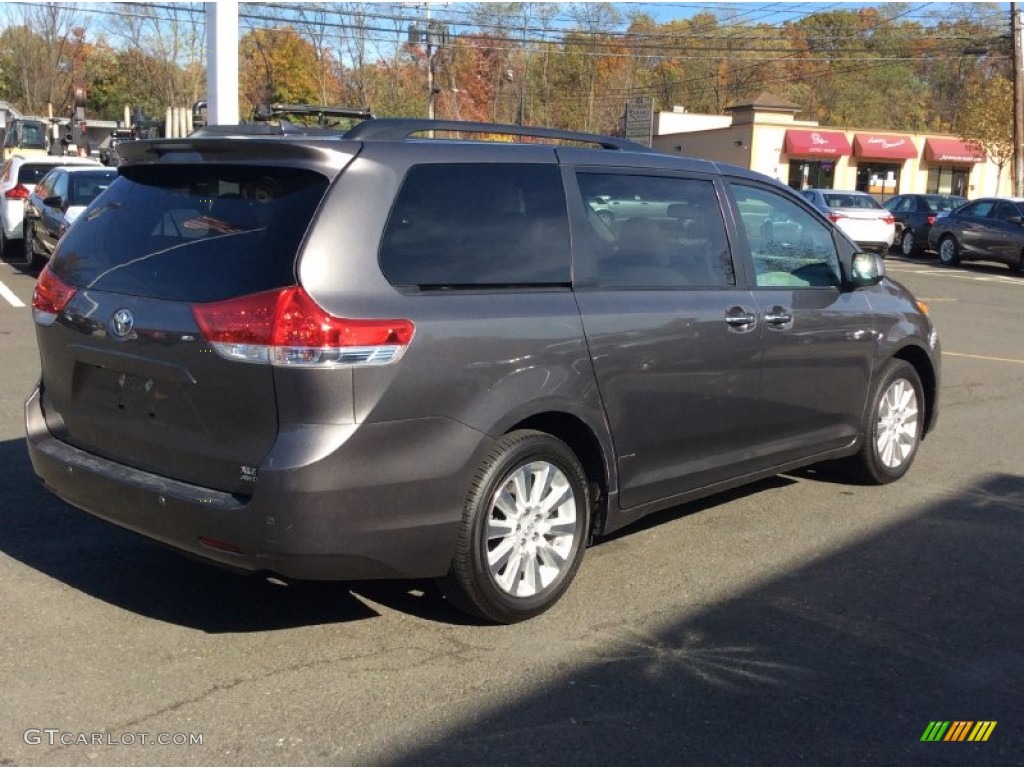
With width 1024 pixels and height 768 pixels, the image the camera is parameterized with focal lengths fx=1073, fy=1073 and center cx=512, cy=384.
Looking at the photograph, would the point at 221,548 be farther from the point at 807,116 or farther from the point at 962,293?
the point at 807,116

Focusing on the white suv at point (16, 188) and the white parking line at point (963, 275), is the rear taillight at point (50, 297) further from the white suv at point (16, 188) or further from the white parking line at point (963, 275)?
the white parking line at point (963, 275)

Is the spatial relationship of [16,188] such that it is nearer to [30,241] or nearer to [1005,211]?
[30,241]

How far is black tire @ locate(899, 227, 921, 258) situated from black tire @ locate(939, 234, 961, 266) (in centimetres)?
223

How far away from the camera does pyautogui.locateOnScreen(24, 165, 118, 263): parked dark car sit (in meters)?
14.2

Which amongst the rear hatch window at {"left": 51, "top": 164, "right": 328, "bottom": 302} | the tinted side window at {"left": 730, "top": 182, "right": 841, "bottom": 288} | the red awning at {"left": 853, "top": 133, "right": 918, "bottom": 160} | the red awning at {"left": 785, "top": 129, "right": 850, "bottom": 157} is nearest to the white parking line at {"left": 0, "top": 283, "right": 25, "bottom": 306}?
the rear hatch window at {"left": 51, "top": 164, "right": 328, "bottom": 302}

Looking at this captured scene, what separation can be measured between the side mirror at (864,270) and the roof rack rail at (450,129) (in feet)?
4.96

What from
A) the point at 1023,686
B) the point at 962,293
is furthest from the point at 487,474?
the point at 962,293

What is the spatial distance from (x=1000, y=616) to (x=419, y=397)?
8.80ft

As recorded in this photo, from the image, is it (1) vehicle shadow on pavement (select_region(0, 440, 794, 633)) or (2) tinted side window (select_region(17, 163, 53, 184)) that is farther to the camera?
(2) tinted side window (select_region(17, 163, 53, 184))

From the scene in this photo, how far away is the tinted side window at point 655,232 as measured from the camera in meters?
4.69

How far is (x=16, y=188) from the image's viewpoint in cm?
1850

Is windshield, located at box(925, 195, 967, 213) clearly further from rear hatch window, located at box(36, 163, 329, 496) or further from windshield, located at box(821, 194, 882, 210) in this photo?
rear hatch window, located at box(36, 163, 329, 496)

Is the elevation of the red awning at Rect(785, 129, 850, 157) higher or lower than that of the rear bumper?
higher

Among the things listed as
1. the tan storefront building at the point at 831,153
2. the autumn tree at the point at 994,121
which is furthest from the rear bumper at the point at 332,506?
the tan storefront building at the point at 831,153
